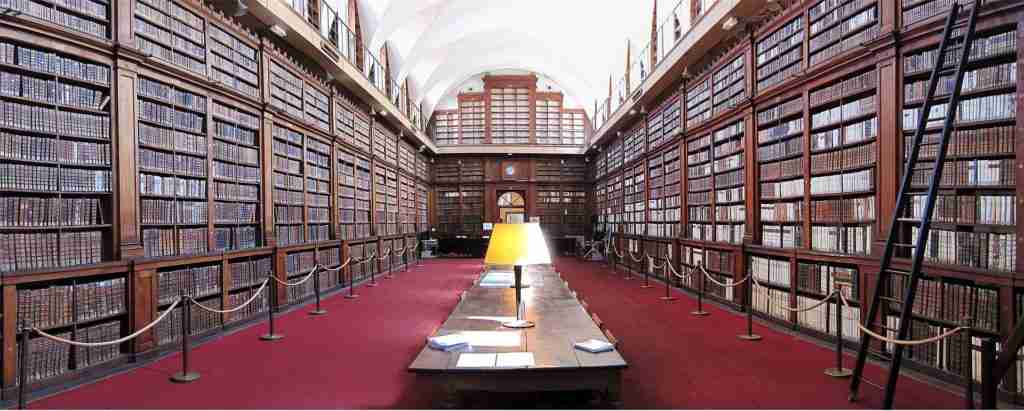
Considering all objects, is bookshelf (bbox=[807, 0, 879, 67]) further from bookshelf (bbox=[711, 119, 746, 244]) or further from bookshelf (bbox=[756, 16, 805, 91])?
bookshelf (bbox=[711, 119, 746, 244])

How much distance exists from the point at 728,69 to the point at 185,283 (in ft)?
23.1

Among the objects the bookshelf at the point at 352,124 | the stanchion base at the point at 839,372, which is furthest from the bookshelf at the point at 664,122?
the bookshelf at the point at 352,124

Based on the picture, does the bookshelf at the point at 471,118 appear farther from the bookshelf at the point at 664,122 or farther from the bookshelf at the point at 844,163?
the bookshelf at the point at 844,163

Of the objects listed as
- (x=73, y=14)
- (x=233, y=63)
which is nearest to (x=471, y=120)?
(x=233, y=63)

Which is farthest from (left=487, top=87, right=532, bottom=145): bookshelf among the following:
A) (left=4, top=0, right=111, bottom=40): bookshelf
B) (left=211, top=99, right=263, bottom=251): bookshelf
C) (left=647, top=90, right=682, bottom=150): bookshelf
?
(left=4, top=0, right=111, bottom=40): bookshelf

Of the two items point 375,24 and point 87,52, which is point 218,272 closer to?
point 87,52

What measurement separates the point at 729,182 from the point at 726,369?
3.52m

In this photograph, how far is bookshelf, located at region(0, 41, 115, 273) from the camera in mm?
3465

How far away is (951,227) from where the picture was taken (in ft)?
11.7

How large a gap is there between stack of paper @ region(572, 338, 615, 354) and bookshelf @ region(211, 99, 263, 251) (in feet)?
14.7

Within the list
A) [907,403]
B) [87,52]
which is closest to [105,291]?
[87,52]

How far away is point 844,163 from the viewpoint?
4512 millimetres

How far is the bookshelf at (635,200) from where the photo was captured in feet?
34.3

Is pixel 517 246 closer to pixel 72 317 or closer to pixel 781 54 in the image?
pixel 72 317
